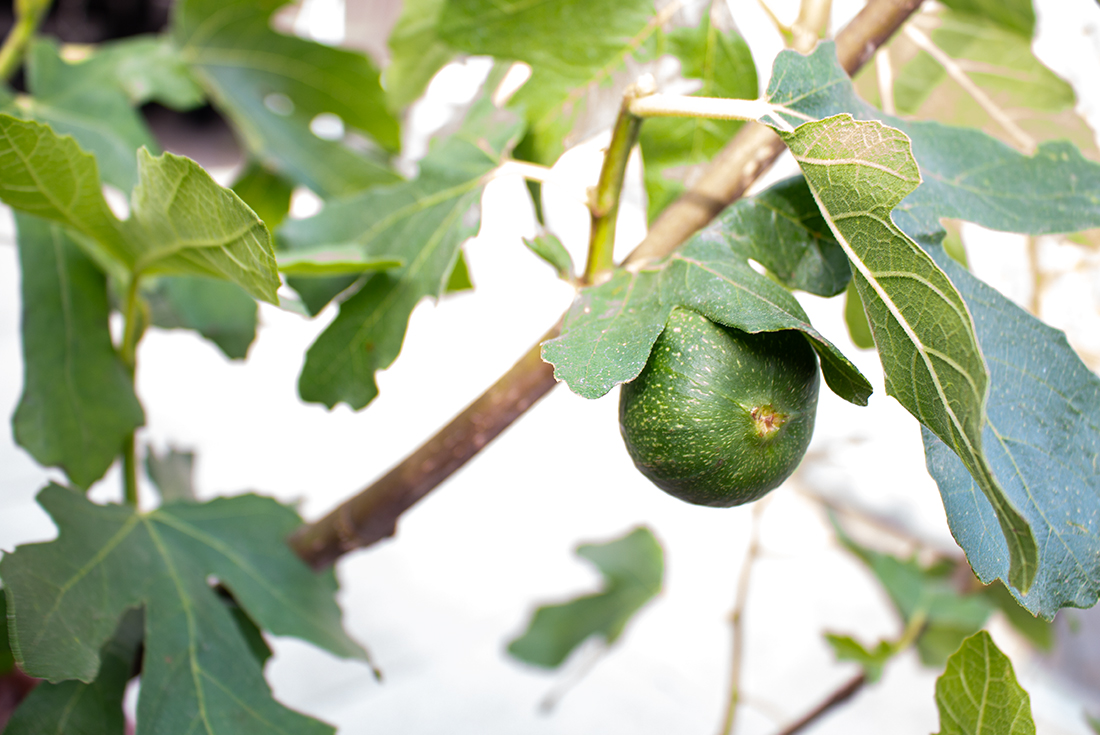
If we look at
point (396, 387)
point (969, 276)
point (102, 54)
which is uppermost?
point (969, 276)

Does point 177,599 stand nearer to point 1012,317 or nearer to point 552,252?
point 552,252

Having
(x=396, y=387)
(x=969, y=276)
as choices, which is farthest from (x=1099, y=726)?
(x=396, y=387)

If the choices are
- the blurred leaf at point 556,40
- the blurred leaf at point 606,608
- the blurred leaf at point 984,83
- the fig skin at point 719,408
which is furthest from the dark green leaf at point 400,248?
the blurred leaf at point 606,608

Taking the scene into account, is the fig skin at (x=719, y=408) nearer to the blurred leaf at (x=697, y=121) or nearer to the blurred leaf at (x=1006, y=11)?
the blurred leaf at (x=697, y=121)

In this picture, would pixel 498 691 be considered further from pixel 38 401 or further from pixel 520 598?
pixel 38 401

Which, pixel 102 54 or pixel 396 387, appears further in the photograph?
pixel 396 387

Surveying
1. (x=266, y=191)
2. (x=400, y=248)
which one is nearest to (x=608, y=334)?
(x=400, y=248)
